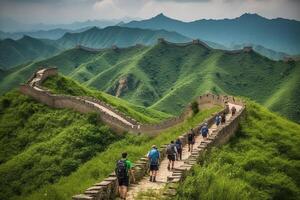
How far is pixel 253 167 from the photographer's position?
85.1ft

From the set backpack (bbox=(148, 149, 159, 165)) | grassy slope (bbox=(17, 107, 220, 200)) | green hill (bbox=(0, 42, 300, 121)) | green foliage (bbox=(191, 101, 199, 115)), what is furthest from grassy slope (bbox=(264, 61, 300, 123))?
backpack (bbox=(148, 149, 159, 165))

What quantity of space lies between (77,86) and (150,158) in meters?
46.8

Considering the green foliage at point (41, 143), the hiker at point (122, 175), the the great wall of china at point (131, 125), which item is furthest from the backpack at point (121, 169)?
the green foliage at point (41, 143)

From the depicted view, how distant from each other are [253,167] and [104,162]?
1443 centimetres

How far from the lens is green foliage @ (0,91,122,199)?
4084 centimetres

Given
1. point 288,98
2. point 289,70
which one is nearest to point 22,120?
point 288,98

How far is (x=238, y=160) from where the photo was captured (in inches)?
1000

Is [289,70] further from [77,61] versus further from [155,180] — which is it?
[155,180]

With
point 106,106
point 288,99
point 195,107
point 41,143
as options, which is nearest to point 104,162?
point 41,143

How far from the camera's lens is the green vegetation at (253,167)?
57.1 feet

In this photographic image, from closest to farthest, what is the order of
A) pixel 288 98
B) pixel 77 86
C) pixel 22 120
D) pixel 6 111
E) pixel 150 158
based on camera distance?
1. pixel 150 158
2. pixel 22 120
3. pixel 6 111
4. pixel 77 86
5. pixel 288 98

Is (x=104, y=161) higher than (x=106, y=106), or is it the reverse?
(x=106, y=106)

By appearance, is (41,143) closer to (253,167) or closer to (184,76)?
(253,167)

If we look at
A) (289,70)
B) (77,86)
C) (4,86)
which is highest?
(289,70)
